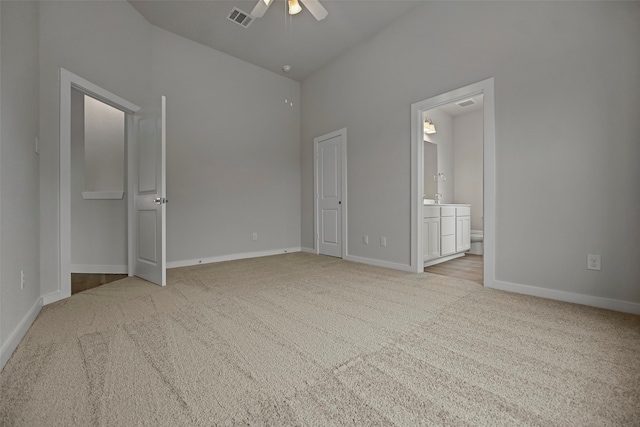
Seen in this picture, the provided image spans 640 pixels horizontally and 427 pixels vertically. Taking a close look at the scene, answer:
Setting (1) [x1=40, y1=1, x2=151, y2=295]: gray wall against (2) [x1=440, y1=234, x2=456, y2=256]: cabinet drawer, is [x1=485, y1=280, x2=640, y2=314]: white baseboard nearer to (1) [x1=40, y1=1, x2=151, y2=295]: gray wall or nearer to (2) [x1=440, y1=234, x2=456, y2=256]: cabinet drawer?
(2) [x1=440, y1=234, x2=456, y2=256]: cabinet drawer

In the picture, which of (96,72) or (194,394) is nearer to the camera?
(194,394)

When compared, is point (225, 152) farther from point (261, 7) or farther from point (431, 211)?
point (431, 211)

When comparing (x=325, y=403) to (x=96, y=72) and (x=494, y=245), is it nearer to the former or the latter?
(x=494, y=245)

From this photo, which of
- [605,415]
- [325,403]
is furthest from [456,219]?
[325,403]

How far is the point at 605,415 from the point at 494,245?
5.81ft

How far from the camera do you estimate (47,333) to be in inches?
66.4

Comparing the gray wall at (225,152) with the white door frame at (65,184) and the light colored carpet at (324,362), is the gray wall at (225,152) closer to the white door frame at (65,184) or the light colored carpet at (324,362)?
the white door frame at (65,184)

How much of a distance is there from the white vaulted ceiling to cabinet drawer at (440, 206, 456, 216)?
8.60ft

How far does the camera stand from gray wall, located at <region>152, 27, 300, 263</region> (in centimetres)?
373

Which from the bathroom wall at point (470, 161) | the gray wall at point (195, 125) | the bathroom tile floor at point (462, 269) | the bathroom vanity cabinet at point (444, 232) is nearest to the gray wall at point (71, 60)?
the gray wall at point (195, 125)

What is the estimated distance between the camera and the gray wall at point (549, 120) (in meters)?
2.00

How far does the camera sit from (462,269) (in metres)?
3.57

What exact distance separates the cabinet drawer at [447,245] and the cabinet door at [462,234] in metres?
0.18

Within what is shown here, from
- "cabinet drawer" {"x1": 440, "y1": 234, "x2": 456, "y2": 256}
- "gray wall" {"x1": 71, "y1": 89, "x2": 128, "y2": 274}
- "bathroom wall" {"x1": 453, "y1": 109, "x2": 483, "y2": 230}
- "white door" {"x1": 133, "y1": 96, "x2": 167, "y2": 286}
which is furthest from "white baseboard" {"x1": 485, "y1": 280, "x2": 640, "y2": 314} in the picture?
"gray wall" {"x1": 71, "y1": 89, "x2": 128, "y2": 274}
